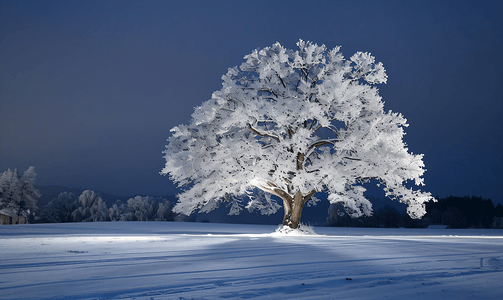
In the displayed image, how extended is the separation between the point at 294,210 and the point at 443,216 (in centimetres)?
2696

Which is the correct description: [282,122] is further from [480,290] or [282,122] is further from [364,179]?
[480,290]

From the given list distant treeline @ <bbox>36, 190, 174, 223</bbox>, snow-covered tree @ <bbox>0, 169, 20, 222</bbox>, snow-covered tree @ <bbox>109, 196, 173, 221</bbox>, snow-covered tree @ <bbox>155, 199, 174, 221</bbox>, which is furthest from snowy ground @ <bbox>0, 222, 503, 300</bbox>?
distant treeline @ <bbox>36, 190, 174, 223</bbox>

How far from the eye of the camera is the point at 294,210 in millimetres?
16781

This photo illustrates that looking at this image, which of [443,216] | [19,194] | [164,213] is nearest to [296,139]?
[443,216]

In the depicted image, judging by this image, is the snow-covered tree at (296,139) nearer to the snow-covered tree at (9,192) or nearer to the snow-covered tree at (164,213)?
the snow-covered tree at (164,213)

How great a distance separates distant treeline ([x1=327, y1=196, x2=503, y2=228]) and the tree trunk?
62.4 ft

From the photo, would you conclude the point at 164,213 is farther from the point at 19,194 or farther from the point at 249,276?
the point at 249,276

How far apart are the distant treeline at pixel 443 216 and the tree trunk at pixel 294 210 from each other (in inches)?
749

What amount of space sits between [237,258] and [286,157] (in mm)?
9183

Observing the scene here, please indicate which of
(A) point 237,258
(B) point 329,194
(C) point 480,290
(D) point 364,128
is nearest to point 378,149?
(D) point 364,128

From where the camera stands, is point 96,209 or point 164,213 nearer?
point 164,213

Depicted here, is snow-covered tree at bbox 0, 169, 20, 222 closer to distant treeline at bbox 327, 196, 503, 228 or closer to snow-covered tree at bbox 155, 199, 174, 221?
snow-covered tree at bbox 155, 199, 174, 221

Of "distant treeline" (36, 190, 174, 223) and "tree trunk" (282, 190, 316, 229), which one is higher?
"tree trunk" (282, 190, 316, 229)

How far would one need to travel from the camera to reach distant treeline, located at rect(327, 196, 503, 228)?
116ft
